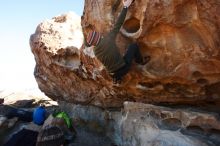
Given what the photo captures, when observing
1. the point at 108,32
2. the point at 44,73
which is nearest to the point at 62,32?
the point at 44,73

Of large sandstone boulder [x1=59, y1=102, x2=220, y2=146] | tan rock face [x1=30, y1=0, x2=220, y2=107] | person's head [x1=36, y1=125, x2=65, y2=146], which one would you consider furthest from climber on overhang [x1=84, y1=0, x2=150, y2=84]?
person's head [x1=36, y1=125, x2=65, y2=146]

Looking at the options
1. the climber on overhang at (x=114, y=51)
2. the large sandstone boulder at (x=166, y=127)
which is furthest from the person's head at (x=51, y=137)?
the climber on overhang at (x=114, y=51)

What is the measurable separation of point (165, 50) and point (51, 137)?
4274 millimetres

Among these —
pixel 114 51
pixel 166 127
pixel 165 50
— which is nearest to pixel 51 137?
pixel 114 51

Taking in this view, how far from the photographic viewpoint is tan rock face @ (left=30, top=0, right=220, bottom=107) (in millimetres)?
7375

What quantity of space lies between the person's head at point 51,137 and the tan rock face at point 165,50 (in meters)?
1.95

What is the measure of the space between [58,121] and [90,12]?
→ 3.53m

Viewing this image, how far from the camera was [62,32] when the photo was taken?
13.6 meters

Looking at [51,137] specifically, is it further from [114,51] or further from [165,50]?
[165,50]

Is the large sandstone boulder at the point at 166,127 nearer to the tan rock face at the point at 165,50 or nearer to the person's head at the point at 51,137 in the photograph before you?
the tan rock face at the point at 165,50

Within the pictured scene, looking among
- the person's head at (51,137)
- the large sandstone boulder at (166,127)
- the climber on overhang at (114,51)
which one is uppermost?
the climber on overhang at (114,51)

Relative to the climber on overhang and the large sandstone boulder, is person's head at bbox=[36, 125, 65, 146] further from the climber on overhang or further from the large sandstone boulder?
the climber on overhang

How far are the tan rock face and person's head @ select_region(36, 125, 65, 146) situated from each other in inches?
76.8

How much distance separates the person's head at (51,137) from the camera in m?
9.92
